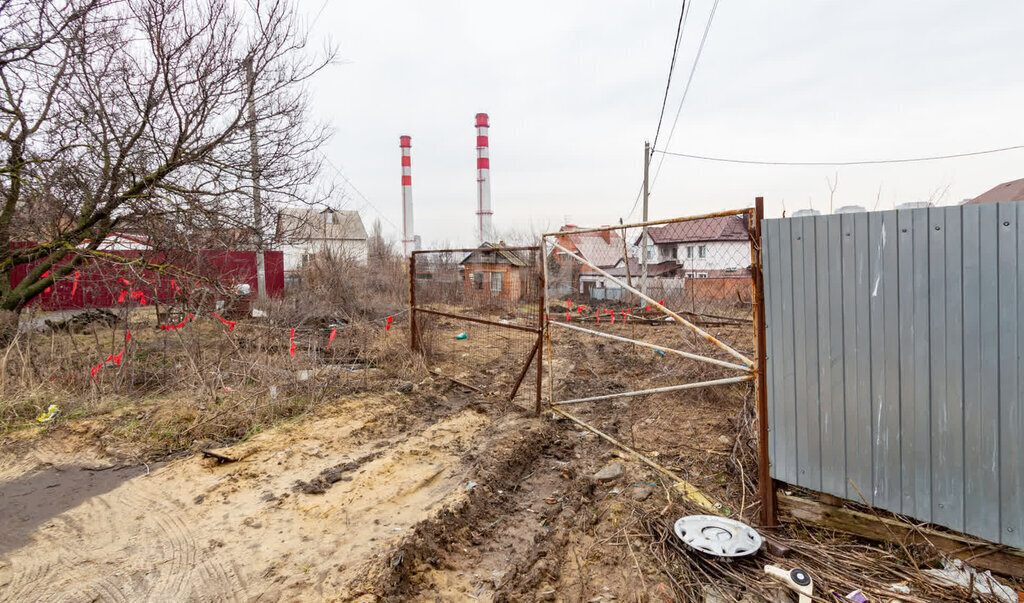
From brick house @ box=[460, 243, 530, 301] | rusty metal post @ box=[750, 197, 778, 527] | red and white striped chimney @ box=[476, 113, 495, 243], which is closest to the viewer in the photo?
rusty metal post @ box=[750, 197, 778, 527]

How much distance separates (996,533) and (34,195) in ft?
36.6

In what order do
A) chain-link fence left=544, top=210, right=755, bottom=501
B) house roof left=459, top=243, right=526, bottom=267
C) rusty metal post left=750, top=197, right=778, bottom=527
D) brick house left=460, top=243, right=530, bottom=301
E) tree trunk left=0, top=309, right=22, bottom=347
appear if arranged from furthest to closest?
tree trunk left=0, top=309, right=22, bottom=347 < brick house left=460, top=243, right=530, bottom=301 < house roof left=459, top=243, right=526, bottom=267 < chain-link fence left=544, top=210, right=755, bottom=501 < rusty metal post left=750, top=197, right=778, bottom=527

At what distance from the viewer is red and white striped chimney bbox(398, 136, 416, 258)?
135 ft

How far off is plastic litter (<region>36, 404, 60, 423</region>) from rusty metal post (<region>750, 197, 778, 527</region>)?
732 centimetres

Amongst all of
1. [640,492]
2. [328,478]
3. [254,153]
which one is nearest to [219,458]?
[328,478]

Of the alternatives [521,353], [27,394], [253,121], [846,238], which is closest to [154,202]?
[253,121]

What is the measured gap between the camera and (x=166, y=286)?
8211 mm

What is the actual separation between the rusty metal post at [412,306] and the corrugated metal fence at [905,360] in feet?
17.9

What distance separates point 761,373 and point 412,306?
561 centimetres

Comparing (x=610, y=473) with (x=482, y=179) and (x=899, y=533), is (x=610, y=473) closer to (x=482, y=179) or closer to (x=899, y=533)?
(x=899, y=533)

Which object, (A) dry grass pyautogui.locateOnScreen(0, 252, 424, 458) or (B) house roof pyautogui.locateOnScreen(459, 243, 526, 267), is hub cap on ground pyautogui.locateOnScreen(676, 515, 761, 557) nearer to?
(B) house roof pyautogui.locateOnScreen(459, 243, 526, 267)

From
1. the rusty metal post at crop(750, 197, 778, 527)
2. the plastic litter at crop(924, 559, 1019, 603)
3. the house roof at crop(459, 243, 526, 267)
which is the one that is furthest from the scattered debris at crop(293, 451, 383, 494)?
the plastic litter at crop(924, 559, 1019, 603)

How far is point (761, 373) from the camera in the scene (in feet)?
9.51

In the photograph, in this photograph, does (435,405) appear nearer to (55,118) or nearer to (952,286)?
(952,286)
